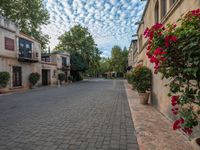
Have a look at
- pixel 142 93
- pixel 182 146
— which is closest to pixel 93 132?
pixel 182 146

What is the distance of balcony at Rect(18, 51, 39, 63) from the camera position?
19.2 meters

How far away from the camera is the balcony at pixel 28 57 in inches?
756

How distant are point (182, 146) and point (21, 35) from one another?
20.4m

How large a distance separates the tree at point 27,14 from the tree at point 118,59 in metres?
25.4

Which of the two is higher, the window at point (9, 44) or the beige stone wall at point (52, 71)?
the window at point (9, 44)

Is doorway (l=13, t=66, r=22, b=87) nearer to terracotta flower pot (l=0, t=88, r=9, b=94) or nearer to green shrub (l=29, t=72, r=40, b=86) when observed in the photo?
green shrub (l=29, t=72, r=40, b=86)

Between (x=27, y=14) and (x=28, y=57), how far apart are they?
1003cm

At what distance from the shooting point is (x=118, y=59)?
165ft

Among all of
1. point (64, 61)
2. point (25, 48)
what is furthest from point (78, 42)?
point (25, 48)

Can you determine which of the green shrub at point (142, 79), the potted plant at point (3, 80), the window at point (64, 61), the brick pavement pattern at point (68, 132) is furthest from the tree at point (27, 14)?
the brick pavement pattern at point (68, 132)

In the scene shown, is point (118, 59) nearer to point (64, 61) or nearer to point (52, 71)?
point (64, 61)

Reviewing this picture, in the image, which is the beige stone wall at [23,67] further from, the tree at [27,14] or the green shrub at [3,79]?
the tree at [27,14]

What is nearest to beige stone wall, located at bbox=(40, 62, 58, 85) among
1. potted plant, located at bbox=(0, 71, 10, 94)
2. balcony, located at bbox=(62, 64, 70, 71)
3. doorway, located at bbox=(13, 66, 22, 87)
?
balcony, located at bbox=(62, 64, 70, 71)

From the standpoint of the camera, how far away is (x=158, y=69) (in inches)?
117
